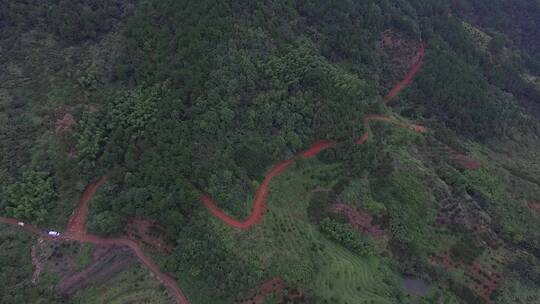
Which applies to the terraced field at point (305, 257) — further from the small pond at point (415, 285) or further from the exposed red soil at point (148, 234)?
the exposed red soil at point (148, 234)

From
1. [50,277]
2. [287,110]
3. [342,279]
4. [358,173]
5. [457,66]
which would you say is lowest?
[50,277]

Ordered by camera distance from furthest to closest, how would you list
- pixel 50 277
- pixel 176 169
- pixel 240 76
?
1. pixel 240 76
2. pixel 176 169
3. pixel 50 277

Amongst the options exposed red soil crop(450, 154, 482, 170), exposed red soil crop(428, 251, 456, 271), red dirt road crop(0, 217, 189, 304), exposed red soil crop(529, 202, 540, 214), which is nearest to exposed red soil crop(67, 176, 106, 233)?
red dirt road crop(0, 217, 189, 304)

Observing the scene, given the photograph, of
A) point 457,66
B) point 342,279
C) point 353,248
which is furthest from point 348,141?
point 457,66

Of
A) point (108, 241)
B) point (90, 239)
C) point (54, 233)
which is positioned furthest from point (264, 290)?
point (54, 233)

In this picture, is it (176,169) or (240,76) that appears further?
(240,76)

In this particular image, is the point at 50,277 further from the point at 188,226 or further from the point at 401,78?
the point at 401,78
